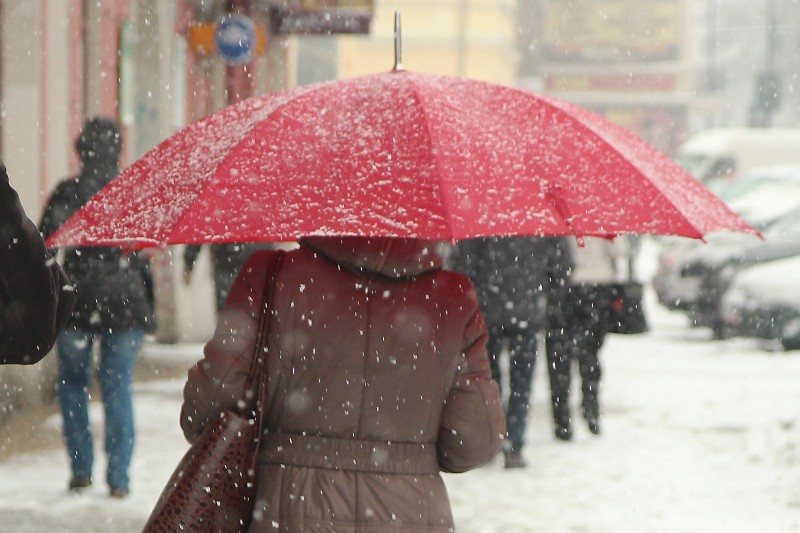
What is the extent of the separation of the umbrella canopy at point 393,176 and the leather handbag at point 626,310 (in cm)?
590

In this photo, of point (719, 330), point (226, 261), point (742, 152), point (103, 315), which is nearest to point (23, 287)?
point (103, 315)

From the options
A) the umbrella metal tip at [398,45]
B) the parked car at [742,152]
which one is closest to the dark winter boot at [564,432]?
the umbrella metal tip at [398,45]

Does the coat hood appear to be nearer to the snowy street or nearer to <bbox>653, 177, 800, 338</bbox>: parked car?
the snowy street

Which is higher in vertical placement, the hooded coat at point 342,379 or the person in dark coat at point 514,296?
→ the hooded coat at point 342,379

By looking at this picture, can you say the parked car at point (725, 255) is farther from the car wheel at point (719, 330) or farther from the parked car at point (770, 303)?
the parked car at point (770, 303)

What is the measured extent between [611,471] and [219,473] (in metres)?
5.47

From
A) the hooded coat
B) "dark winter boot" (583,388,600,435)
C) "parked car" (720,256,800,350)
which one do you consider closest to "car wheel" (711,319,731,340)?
"parked car" (720,256,800,350)

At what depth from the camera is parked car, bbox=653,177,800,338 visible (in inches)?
654

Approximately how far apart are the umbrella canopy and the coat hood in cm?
15

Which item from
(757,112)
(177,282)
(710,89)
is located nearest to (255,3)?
(177,282)

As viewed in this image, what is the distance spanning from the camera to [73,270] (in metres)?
7.07

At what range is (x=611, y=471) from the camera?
853cm

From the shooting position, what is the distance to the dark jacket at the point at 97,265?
274 inches

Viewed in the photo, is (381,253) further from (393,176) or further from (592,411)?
(592,411)
